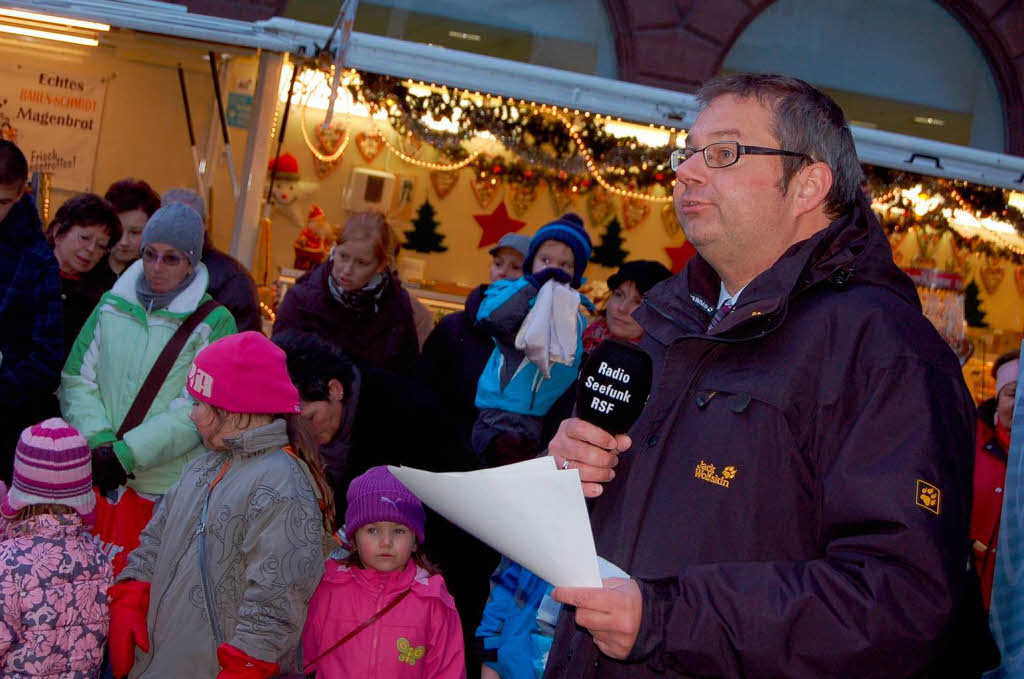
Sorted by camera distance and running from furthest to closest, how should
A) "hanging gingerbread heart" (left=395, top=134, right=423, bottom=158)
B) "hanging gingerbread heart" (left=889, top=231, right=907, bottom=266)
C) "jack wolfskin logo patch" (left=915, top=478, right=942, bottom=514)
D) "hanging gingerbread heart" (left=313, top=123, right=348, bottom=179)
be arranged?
"hanging gingerbread heart" (left=889, top=231, right=907, bottom=266) < "hanging gingerbread heart" (left=395, top=134, right=423, bottom=158) < "hanging gingerbread heart" (left=313, top=123, right=348, bottom=179) < "jack wolfskin logo patch" (left=915, top=478, right=942, bottom=514)

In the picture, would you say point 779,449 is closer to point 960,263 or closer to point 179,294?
point 179,294

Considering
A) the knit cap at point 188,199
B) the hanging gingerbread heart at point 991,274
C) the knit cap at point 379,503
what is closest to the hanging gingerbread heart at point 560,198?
the hanging gingerbread heart at point 991,274

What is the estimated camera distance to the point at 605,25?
11062 millimetres

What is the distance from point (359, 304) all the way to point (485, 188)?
5994mm

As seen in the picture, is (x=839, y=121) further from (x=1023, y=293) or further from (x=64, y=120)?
(x=1023, y=293)

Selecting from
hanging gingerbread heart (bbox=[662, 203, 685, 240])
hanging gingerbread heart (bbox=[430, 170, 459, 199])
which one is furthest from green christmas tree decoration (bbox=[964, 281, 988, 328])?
hanging gingerbread heart (bbox=[430, 170, 459, 199])

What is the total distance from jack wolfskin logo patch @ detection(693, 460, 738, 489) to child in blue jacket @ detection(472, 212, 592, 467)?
2682mm

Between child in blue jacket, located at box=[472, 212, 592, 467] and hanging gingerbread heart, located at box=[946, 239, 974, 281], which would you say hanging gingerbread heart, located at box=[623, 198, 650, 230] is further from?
child in blue jacket, located at box=[472, 212, 592, 467]

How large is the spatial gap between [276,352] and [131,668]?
1.07m

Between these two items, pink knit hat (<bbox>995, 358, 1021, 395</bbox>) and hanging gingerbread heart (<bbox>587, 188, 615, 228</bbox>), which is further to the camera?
hanging gingerbread heart (<bbox>587, 188, 615, 228</bbox>)

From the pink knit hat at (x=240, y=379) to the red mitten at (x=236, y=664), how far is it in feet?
2.40

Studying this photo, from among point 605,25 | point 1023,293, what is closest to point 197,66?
point 605,25

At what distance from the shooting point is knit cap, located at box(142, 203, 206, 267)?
181 inches

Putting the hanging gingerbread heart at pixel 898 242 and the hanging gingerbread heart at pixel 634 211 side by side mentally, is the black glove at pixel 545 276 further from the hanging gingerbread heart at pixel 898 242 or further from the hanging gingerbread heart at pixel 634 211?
the hanging gingerbread heart at pixel 898 242
